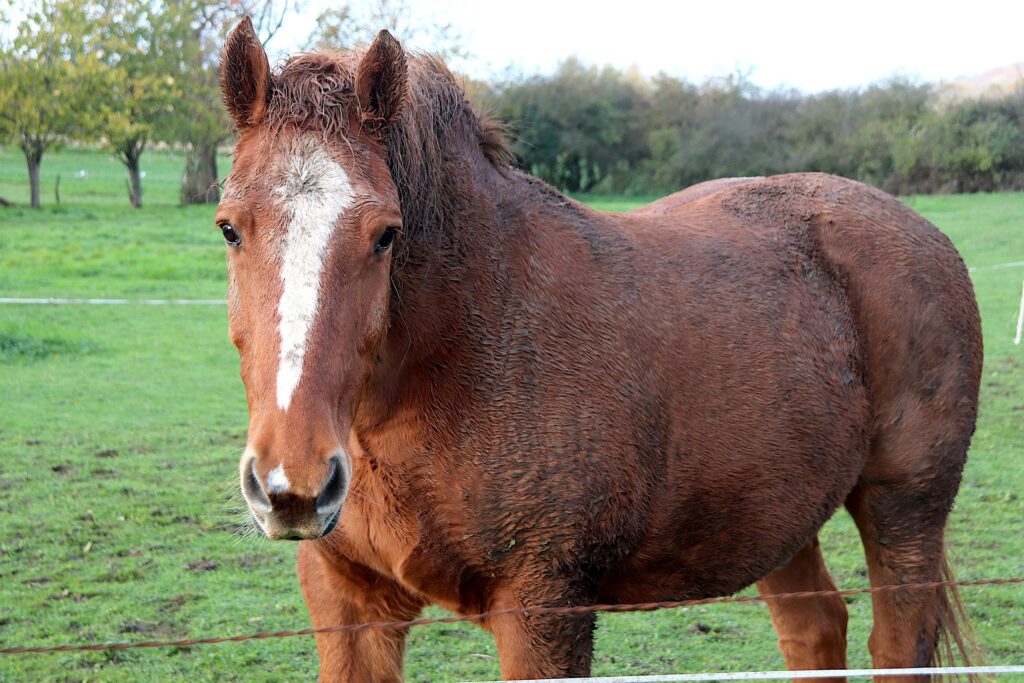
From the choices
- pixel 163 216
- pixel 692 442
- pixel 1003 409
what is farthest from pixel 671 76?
pixel 692 442

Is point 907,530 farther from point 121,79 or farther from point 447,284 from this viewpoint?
point 121,79

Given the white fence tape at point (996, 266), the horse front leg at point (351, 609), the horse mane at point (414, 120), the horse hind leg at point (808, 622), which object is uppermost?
the horse mane at point (414, 120)

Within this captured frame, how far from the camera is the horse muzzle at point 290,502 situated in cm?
182

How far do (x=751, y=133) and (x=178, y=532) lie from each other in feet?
95.3

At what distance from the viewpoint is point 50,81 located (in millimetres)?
25812

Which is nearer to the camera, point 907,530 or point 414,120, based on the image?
point 414,120

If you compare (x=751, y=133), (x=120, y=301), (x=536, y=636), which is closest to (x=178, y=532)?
(x=536, y=636)

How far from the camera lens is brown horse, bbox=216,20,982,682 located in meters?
2.03

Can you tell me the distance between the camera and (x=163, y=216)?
22672 mm

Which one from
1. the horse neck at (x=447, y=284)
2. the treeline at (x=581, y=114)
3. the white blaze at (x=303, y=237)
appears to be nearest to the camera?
the white blaze at (x=303, y=237)

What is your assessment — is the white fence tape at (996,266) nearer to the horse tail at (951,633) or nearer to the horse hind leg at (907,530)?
the horse tail at (951,633)

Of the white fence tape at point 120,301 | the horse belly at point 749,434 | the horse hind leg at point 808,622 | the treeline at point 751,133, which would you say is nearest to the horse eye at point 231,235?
the horse belly at point 749,434

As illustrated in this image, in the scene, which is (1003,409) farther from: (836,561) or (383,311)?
(383,311)

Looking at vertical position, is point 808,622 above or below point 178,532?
above
